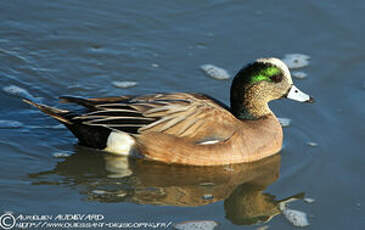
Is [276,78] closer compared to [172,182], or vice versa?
[172,182]

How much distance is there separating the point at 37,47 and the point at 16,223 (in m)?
3.72

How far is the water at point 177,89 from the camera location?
6.59 meters

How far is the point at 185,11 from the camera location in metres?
10.2

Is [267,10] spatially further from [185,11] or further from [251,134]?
[251,134]

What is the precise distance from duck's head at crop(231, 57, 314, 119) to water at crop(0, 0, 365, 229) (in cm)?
54

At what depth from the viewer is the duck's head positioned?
755 cm

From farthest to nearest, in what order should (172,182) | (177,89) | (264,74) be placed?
(177,89), (264,74), (172,182)

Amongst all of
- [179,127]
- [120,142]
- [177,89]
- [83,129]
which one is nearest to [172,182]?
[179,127]

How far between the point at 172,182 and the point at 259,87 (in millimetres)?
1486

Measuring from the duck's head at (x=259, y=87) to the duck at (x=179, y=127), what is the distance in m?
0.01

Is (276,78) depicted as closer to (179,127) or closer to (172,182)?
(179,127)

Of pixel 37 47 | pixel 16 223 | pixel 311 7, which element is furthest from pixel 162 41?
pixel 16 223

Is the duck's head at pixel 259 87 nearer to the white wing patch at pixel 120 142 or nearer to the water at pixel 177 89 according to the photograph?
the water at pixel 177 89

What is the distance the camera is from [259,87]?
7.63m
